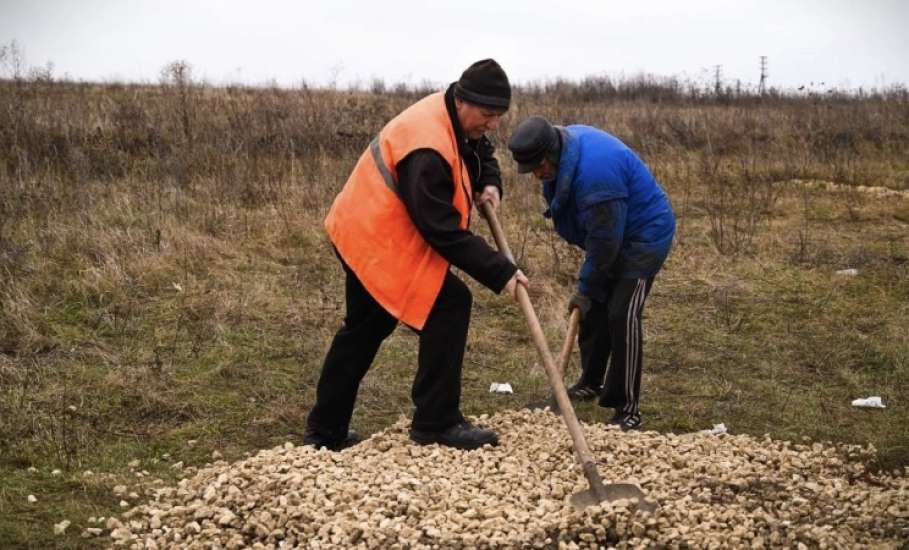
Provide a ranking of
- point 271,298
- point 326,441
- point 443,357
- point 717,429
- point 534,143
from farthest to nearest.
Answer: point 271,298 → point 717,429 → point 326,441 → point 534,143 → point 443,357

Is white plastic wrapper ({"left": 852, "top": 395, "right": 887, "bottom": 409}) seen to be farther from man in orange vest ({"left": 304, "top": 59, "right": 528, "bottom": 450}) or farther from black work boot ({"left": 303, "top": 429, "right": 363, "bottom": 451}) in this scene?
black work boot ({"left": 303, "top": 429, "right": 363, "bottom": 451})

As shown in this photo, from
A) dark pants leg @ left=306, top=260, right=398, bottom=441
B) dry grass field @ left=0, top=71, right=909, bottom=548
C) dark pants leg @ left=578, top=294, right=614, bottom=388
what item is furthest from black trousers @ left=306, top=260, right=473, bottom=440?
dark pants leg @ left=578, top=294, right=614, bottom=388

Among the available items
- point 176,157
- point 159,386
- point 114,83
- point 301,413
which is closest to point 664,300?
point 301,413

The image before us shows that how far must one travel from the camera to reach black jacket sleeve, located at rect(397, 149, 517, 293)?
4.25 metres

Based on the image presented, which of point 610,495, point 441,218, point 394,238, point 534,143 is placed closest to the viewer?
point 610,495

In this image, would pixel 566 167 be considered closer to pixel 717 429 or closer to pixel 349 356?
pixel 349 356

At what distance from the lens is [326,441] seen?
16.1ft

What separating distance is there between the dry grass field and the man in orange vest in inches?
40.3

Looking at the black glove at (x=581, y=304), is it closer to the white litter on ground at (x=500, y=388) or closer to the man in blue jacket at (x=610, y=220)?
the man in blue jacket at (x=610, y=220)

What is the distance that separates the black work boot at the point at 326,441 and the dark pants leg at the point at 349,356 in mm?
15

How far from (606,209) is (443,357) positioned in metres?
1.09

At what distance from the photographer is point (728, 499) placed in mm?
4164

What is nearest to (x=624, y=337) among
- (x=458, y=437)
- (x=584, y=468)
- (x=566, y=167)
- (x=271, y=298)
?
(x=566, y=167)

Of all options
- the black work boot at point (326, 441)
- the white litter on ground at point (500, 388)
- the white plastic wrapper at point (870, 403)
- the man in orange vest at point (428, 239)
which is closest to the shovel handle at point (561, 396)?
the man in orange vest at point (428, 239)
